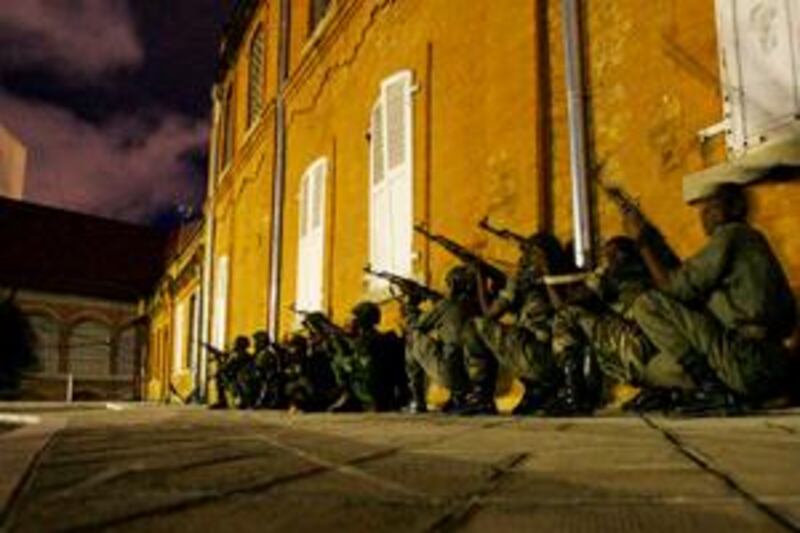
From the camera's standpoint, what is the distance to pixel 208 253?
19984mm

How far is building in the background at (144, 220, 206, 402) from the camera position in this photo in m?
20.7

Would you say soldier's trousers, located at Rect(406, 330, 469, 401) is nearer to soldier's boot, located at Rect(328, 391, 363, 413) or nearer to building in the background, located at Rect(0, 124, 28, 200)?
soldier's boot, located at Rect(328, 391, 363, 413)

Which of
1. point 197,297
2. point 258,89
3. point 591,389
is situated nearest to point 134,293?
point 197,297

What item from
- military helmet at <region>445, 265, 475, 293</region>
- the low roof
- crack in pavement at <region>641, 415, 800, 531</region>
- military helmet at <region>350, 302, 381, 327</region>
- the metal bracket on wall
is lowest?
crack in pavement at <region>641, 415, 800, 531</region>

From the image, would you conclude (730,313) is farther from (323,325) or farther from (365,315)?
(323,325)

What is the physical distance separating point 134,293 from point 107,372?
11.5ft

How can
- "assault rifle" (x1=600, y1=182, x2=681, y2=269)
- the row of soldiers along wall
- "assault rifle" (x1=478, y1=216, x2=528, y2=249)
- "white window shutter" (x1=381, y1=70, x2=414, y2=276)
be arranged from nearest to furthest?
the row of soldiers along wall, "assault rifle" (x1=600, y1=182, x2=681, y2=269), "assault rifle" (x1=478, y1=216, x2=528, y2=249), "white window shutter" (x1=381, y1=70, x2=414, y2=276)

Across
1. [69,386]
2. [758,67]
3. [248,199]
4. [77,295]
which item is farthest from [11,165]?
[758,67]

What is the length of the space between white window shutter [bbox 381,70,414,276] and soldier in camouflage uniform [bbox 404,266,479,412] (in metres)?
1.66

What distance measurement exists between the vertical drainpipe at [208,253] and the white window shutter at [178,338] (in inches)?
139

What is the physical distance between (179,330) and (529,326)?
20010 mm

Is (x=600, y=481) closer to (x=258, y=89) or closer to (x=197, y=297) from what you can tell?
(x=258, y=89)

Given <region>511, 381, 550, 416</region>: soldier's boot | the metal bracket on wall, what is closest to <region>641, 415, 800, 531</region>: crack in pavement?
the metal bracket on wall

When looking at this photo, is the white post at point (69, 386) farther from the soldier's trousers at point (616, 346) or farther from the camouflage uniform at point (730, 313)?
the camouflage uniform at point (730, 313)
